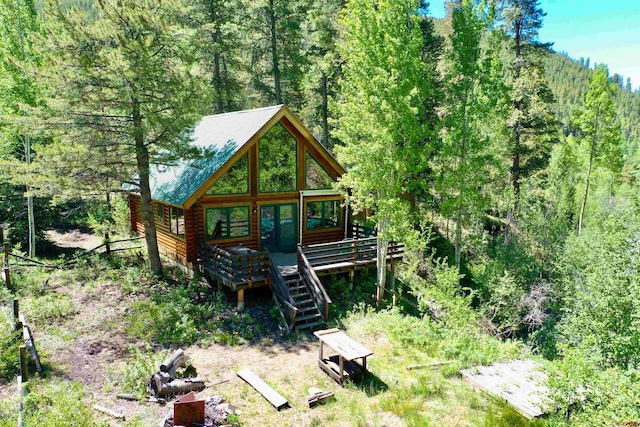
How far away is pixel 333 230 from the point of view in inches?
685

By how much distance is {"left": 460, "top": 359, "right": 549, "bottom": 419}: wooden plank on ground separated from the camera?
291 inches

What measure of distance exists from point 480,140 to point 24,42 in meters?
19.4

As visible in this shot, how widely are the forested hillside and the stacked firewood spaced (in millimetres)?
6518

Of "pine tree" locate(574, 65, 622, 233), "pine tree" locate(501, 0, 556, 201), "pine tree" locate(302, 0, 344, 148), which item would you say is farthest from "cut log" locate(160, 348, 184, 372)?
"pine tree" locate(574, 65, 622, 233)

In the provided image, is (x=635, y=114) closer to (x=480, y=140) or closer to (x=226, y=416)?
(x=480, y=140)

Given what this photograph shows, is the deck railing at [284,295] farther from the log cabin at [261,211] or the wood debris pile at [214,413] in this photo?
the wood debris pile at [214,413]

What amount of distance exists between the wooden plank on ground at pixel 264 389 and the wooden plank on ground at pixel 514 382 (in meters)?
4.13

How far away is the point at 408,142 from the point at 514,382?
285 inches

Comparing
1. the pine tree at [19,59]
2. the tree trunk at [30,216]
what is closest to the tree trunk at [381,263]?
the pine tree at [19,59]

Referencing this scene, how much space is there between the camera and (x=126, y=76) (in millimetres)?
11164

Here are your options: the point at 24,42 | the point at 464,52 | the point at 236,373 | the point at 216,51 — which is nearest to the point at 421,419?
the point at 236,373

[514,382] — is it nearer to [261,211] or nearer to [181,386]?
[181,386]

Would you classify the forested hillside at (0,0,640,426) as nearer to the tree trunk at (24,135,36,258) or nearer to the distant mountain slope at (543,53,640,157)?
the tree trunk at (24,135,36,258)

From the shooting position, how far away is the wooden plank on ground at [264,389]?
801 centimetres
